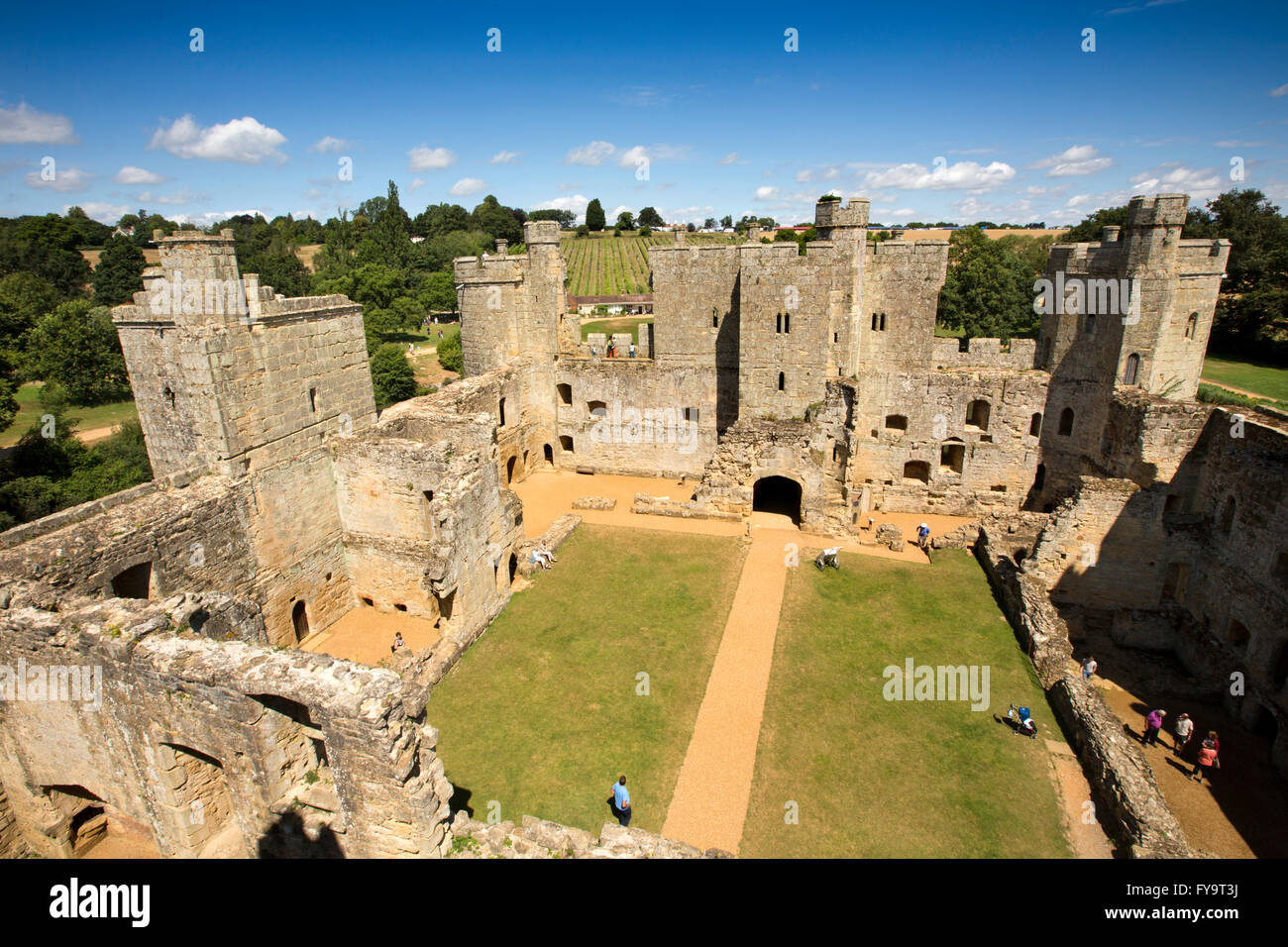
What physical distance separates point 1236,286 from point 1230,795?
1712 inches

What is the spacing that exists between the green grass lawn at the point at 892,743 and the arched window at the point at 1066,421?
7614 millimetres

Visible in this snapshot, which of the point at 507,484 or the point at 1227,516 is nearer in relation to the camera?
the point at 1227,516

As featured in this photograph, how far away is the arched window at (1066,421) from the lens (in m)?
22.8

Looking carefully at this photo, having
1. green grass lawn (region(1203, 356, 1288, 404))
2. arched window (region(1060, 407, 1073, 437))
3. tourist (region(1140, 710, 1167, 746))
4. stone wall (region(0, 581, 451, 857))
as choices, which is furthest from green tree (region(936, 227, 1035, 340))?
stone wall (region(0, 581, 451, 857))

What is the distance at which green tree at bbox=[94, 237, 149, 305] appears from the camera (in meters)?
61.8

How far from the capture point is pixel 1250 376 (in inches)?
1446

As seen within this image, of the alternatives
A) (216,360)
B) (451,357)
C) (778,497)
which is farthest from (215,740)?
(451,357)

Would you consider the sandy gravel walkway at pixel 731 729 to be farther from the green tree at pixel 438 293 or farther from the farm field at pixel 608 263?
the green tree at pixel 438 293

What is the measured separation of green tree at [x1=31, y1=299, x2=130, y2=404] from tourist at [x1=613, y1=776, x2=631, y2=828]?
47.6 metres

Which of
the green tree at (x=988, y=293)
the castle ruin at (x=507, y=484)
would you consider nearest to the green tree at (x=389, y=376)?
the castle ruin at (x=507, y=484)

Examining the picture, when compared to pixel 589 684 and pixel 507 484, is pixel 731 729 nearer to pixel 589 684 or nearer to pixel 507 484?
pixel 589 684

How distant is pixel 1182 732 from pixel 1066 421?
11749 mm

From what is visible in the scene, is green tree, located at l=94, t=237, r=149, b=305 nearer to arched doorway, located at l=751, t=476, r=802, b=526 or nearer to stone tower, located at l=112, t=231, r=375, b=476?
stone tower, located at l=112, t=231, r=375, b=476

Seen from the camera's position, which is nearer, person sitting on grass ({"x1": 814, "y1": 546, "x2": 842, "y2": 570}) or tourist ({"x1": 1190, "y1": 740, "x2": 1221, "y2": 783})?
tourist ({"x1": 1190, "y1": 740, "x2": 1221, "y2": 783})
